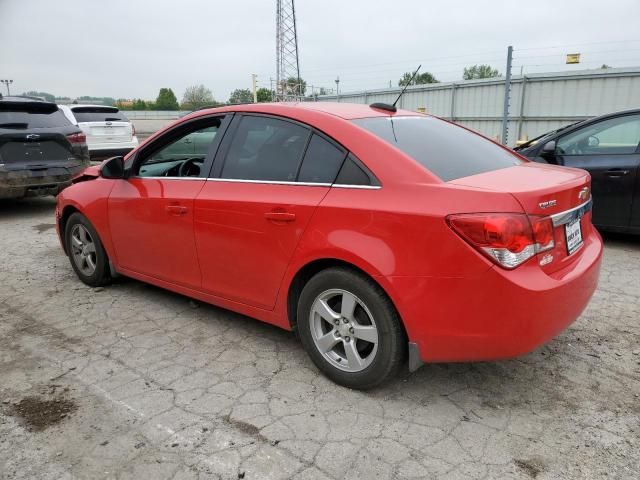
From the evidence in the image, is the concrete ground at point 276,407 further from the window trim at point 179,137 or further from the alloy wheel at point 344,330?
the window trim at point 179,137

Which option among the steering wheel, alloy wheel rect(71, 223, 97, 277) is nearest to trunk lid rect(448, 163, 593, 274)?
the steering wheel

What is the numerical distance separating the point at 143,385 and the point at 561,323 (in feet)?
7.43

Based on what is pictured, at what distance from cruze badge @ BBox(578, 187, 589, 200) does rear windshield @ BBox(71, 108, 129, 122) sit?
11.2 meters

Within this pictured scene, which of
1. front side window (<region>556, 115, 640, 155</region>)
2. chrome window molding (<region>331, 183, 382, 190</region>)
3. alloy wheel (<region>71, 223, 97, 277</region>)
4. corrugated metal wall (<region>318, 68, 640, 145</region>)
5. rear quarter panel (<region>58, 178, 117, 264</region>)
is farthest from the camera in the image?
corrugated metal wall (<region>318, 68, 640, 145</region>)

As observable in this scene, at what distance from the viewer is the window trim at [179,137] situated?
3.45m

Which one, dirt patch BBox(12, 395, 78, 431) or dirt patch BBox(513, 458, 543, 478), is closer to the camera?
dirt patch BBox(513, 458, 543, 478)

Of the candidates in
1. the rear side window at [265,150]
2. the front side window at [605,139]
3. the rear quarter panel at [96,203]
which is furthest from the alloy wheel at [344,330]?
the front side window at [605,139]

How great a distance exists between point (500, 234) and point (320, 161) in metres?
1.09

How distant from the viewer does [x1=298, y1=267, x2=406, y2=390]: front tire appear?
8.43ft

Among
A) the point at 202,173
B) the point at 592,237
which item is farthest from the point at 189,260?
the point at 592,237

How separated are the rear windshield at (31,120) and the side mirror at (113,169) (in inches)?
175

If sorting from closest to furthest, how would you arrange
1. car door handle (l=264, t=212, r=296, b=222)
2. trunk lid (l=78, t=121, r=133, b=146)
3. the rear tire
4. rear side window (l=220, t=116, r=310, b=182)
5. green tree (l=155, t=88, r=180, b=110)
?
car door handle (l=264, t=212, r=296, b=222)
rear side window (l=220, t=116, r=310, b=182)
the rear tire
trunk lid (l=78, t=121, r=133, b=146)
green tree (l=155, t=88, r=180, b=110)

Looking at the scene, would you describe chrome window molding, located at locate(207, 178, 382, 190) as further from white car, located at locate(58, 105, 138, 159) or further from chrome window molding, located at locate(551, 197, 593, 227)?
white car, located at locate(58, 105, 138, 159)

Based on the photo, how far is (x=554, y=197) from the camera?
247 centimetres
